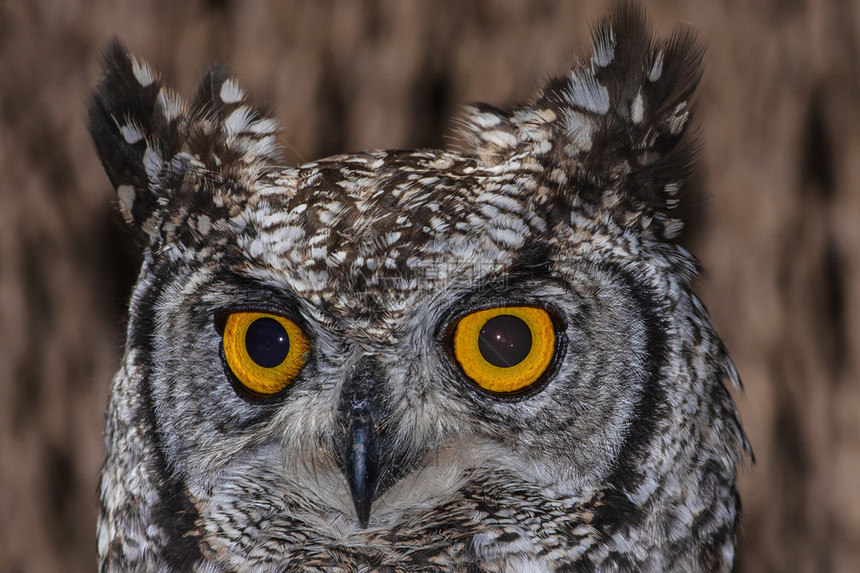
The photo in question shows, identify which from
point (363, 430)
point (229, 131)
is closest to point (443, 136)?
point (229, 131)

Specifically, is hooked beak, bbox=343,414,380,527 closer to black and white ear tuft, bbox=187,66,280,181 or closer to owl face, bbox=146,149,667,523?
owl face, bbox=146,149,667,523

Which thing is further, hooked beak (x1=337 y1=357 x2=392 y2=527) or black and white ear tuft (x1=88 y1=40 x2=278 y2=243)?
black and white ear tuft (x1=88 y1=40 x2=278 y2=243)

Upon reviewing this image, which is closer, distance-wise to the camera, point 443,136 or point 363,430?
point 363,430

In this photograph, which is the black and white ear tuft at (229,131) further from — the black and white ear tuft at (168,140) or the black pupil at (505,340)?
the black pupil at (505,340)

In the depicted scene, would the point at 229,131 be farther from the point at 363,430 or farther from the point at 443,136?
the point at 443,136

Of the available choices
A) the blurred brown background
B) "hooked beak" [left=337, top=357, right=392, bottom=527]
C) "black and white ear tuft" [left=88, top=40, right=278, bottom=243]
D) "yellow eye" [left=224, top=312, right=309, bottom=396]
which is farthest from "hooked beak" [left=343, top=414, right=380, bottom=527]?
the blurred brown background

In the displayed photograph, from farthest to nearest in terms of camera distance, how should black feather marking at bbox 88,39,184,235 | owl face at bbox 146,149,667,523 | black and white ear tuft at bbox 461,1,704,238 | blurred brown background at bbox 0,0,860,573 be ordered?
blurred brown background at bbox 0,0,860,573, black feather marking at bbox 88,39,184,235, black and white ear tuft at bbox 461,1,704,238, owl face at bbox 146,149,667,523

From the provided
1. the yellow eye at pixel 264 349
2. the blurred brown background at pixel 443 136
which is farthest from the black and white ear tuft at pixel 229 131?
the blurred brown background at pixel 443 136

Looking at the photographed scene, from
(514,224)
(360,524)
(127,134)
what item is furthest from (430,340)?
(127,134)

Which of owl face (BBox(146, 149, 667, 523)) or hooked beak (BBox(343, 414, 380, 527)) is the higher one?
owl face (BBox(146, 149, 667, 523))
